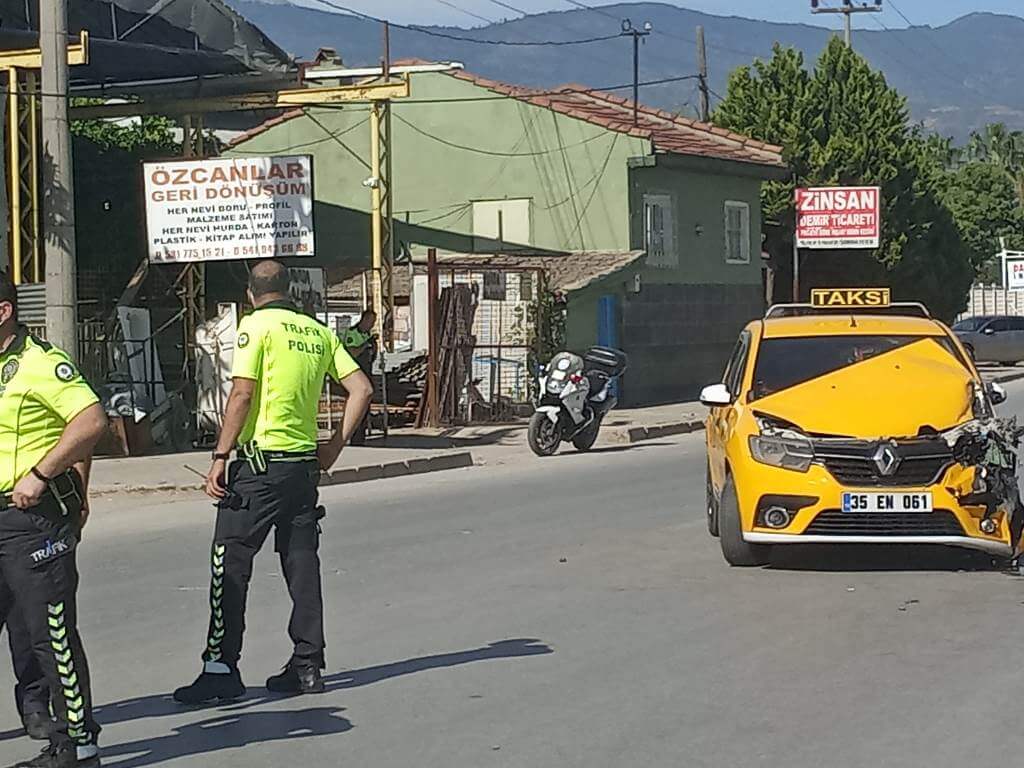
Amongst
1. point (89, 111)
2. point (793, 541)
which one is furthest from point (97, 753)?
point (89, 111)

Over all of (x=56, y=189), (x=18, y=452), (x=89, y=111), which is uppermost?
(x=89, y=111)

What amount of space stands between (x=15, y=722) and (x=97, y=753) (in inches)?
39.4

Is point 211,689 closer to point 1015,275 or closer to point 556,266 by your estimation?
point 556,266

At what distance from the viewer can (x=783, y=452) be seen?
34.6ft

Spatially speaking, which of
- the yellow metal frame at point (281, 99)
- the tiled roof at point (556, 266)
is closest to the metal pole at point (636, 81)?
the tiled roof at point (556, 266)

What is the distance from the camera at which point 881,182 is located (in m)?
42.0

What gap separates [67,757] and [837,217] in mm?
32114

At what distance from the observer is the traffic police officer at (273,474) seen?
737cm

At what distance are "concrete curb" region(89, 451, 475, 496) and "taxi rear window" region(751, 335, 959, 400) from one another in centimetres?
684

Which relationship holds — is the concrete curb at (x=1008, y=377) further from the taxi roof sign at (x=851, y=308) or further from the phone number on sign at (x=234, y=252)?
the taxi roof sign at (x=851, y=308)

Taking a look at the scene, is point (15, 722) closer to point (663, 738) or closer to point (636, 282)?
point (663, 738)

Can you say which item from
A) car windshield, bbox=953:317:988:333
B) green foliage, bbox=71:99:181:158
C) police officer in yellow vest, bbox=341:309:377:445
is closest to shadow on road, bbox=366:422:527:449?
police officer in yellow vest, bbox=341:309:377:445

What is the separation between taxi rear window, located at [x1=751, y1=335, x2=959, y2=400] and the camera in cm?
1130

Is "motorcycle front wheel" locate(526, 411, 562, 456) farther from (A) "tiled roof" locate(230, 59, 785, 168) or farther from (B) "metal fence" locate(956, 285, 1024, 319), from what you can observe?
(B) "metal fence" locate(956, 285, 1024, 319)
